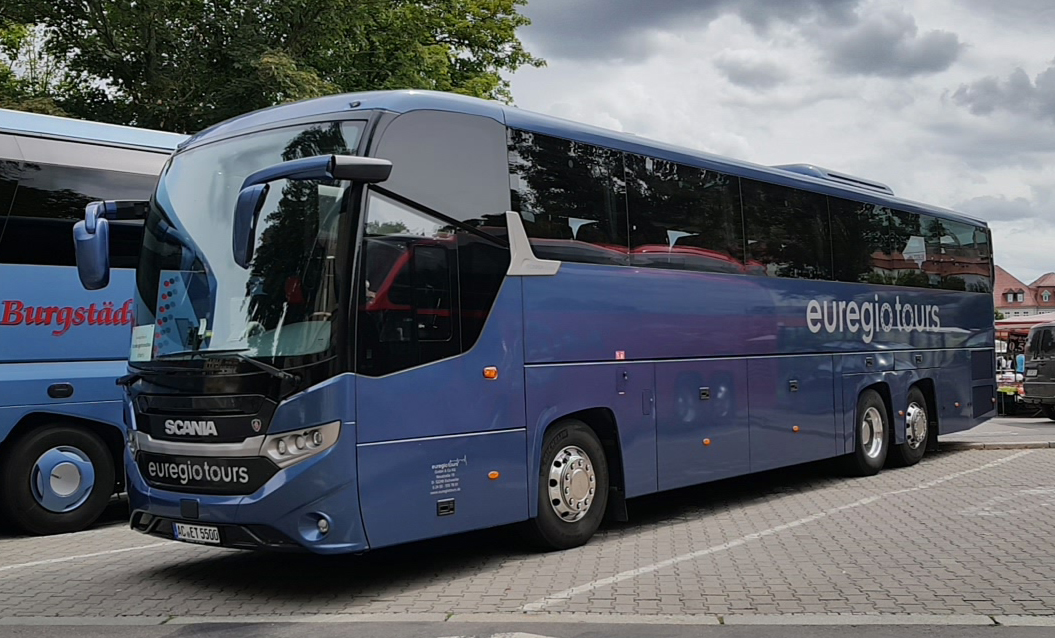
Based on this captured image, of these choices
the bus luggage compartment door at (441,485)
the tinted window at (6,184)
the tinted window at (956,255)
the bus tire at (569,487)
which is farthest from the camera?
the tinted window at (956,255)

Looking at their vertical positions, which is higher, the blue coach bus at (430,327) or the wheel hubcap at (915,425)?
the blue coach bus at (430,327)

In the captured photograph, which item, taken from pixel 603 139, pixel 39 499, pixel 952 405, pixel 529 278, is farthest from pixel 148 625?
pixel 952 405

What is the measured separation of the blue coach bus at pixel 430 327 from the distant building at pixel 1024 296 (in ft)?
454

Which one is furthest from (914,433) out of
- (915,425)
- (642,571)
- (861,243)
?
(642,571)

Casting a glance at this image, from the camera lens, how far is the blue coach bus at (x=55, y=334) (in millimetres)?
10938

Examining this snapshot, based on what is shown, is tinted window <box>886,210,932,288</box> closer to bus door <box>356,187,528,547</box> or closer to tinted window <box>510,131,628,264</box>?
tinted window <box>510,131,628,264</box>

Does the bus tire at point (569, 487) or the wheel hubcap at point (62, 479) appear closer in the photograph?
the bus tire at point (569, 487)

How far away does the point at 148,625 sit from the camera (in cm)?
717

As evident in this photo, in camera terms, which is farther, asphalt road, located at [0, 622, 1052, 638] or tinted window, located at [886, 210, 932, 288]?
tinted window, located at [886, 210, 932, 288]

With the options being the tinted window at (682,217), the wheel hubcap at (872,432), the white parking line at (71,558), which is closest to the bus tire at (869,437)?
the wheel hubcap at (872,432)

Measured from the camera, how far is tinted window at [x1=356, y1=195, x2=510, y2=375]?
786cm

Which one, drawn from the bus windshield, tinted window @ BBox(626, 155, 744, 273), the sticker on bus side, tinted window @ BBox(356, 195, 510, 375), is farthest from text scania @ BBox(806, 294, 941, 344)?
the sticker on bus side

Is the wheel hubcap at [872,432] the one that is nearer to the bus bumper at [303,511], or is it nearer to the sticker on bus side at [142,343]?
the bus bumper at [303,511]

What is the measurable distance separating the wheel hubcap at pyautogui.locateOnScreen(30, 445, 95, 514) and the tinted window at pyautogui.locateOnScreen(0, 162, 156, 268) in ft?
6.03
